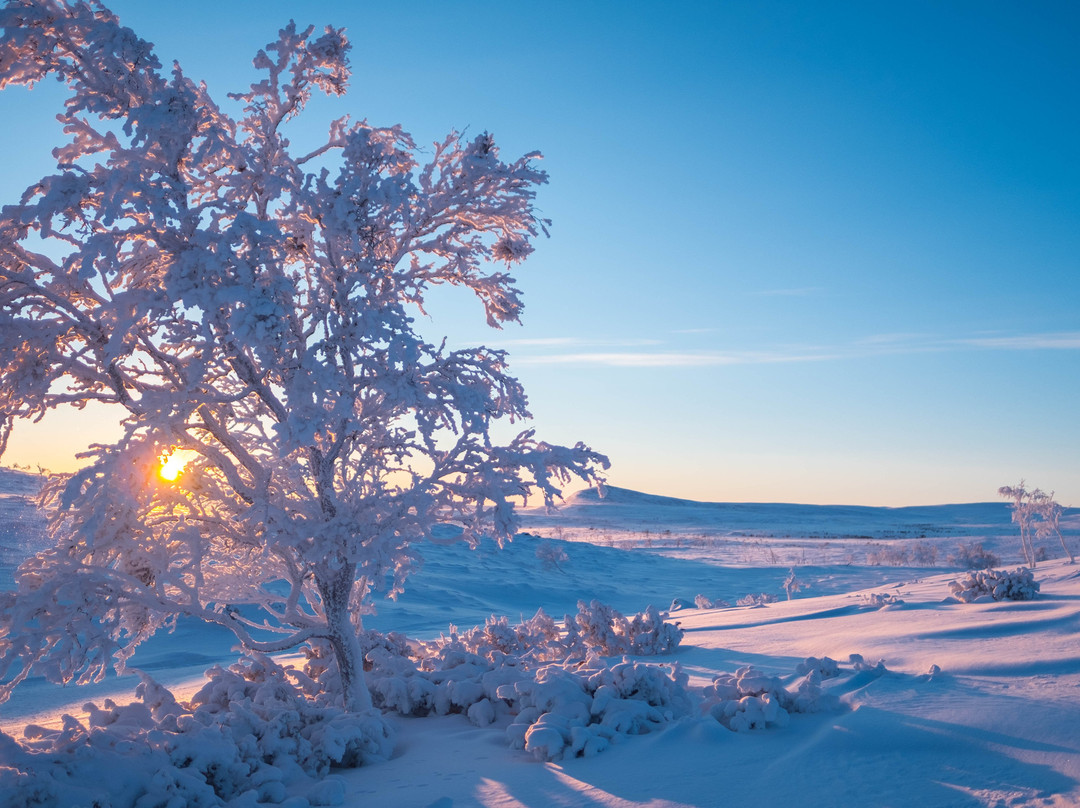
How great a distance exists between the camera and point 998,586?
26.9ft

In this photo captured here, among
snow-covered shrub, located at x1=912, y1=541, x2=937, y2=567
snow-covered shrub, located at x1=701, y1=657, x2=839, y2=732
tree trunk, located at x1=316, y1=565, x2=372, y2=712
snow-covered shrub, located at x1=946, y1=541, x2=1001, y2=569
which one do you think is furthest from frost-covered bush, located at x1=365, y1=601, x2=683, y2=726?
snow-covered shrub, located at x1=912, y1=541, x2=937, y2=567

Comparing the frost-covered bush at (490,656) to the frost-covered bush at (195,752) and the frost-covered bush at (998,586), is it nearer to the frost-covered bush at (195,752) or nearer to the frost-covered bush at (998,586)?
the frost-covered bush at (195,752)

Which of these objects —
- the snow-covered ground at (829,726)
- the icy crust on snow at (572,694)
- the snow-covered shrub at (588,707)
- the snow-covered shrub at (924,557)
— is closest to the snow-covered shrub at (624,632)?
the snow-covered ground at (829,726)

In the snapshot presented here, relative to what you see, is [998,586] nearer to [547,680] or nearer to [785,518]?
[547,680]

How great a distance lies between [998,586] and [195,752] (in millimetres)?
8185

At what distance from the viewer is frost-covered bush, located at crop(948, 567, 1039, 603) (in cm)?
799

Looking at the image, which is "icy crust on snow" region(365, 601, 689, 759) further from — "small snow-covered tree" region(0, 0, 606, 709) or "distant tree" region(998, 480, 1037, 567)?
"distant tree" region(998, 480, 1037, 567)

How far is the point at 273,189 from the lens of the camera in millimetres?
4672

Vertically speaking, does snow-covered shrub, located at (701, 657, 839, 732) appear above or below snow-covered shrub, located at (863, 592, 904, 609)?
above

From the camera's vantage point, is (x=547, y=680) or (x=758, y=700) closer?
(x=758, y=700)

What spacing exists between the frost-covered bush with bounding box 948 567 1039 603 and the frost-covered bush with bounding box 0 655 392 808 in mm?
6948

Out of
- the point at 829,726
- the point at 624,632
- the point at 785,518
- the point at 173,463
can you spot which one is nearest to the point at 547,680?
the point at 829,726

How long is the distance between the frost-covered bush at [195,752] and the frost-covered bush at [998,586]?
274 inches

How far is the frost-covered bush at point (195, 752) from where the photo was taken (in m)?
3.77
